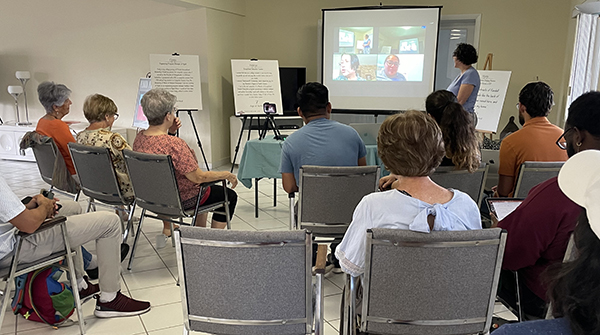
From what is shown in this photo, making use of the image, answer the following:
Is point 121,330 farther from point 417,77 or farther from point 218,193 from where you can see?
point 417,77

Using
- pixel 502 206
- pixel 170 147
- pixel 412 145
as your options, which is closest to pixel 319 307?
pixel 412 145

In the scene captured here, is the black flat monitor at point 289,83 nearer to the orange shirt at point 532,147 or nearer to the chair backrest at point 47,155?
the chair backrest at point 47,155

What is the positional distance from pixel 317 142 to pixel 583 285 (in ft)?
6.43

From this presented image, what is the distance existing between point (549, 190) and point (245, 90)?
16.4ft

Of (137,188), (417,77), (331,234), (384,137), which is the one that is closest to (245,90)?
(417,77)

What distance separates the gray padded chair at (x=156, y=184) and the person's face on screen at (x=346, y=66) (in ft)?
13.1

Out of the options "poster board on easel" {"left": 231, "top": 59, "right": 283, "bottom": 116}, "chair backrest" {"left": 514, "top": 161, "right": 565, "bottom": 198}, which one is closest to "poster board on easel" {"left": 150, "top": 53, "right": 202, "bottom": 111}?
"poster board on easel" {"left": 231, "top": 59, "right": 283, "bottom": 116}

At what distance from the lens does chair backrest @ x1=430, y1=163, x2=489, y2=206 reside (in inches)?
92.4

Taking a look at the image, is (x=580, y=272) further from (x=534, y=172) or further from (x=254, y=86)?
(x=254, y=86)

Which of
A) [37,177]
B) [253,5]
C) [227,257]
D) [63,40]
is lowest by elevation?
[37,177]

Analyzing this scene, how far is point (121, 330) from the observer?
2.33m

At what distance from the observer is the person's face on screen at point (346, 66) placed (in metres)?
6.39

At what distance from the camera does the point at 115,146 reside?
3.12m

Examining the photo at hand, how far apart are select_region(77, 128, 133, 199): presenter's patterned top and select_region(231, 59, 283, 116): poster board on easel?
114 inches
